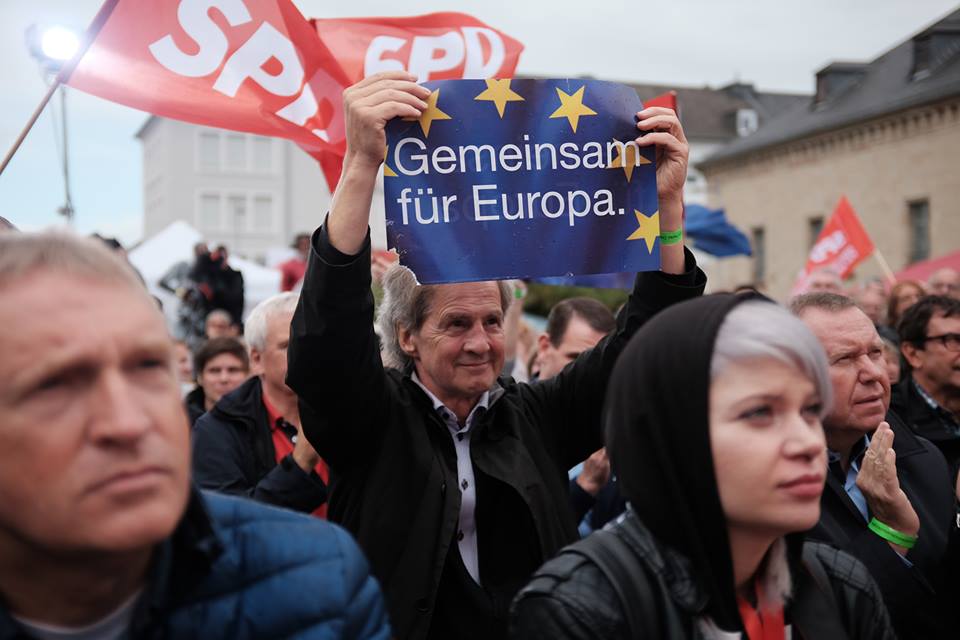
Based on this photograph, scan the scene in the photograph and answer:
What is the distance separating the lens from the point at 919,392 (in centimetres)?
481

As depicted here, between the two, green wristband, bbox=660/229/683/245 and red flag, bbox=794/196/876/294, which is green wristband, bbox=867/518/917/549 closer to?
green wristband, bbox=660/229/683/245

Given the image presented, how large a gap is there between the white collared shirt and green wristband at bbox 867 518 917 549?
3.88ft

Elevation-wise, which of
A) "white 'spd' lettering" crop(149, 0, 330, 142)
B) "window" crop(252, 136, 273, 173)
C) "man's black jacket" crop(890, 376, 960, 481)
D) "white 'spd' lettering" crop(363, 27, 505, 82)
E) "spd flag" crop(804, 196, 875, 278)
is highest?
"window" crop(252, 136, 273, 173)

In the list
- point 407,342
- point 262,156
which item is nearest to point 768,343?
point 407,342

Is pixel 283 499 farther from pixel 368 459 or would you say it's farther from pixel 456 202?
pixel 456 202

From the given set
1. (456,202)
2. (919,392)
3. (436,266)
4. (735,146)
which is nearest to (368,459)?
(436,266)

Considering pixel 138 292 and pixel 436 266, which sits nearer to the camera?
pixel 138 292

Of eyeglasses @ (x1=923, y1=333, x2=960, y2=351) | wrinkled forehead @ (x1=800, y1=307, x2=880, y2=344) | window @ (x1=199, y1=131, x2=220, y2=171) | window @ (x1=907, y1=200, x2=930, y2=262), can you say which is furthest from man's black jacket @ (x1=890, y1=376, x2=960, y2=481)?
window @ (x1=199, y1=131, x2=220, y2=171)

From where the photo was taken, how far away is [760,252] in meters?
41.1

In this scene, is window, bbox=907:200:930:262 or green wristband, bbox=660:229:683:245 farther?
window, bbox=907:200:930:262

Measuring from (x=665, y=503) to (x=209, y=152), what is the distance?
58985 millimetres

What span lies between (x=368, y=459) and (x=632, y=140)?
1.23 metres

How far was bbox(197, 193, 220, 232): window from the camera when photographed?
190 feet

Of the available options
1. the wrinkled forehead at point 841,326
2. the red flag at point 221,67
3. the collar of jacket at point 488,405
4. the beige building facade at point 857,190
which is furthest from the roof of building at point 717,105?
the collar of jacket at point 488,405
